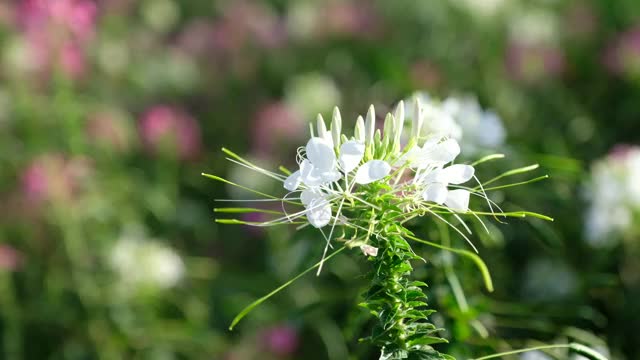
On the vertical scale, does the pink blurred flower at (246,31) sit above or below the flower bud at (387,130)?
below

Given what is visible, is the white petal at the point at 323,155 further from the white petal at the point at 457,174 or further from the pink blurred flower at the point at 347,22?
the pink blurred flower at the point at 347,22

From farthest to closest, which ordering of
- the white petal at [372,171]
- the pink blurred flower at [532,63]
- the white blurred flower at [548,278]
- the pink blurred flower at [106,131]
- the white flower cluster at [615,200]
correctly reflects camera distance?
the pink blurred flower at [532,63], the pink blurred flower at [106,131], the white blurred flower at [548,278], the white flower cluster at [615,200], the white petal at [372,171]

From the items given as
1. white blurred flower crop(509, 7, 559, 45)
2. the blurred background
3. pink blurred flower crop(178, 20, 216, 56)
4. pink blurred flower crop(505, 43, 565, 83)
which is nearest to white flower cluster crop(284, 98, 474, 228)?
the blurred background

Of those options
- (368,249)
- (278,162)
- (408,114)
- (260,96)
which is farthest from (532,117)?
(368,249)

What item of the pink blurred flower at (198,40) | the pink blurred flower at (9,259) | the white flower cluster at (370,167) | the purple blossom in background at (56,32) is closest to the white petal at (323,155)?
the white flower cluster at (370,167)

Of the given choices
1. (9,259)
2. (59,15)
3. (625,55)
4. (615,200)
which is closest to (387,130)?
(615,200)

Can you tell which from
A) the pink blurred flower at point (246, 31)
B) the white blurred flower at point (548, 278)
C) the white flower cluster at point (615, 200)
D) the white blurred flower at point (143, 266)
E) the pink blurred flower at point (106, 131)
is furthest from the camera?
the pink blurred flower at point (246, 31)

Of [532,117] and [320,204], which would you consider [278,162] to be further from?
[320,204]
